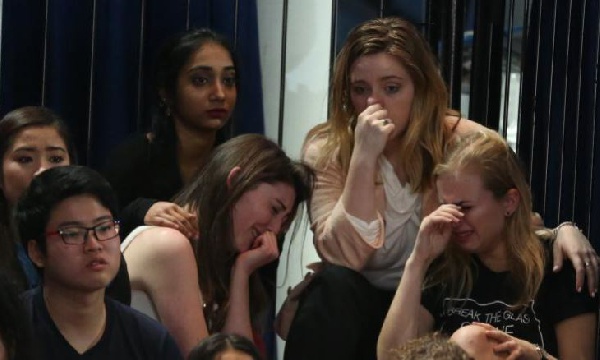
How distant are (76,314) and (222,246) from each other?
0.41m

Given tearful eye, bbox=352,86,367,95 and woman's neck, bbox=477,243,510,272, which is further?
tearful eye, bbox=352,86,367,95

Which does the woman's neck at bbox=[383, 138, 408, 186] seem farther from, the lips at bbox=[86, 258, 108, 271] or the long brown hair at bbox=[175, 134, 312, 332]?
the lips at bbox=[86, 258, 108, 271]

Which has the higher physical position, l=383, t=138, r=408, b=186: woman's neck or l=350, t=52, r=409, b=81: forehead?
l=350, t=52, r=409, b=81: forehead

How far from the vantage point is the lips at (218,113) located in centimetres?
253

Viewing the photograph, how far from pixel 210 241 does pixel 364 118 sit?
380 millimetres

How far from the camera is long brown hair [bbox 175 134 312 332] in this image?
2232mm

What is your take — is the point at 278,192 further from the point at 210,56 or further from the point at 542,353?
the point at 542,353

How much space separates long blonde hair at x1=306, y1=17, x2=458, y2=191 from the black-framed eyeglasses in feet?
2.09

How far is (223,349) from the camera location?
1.87 metres

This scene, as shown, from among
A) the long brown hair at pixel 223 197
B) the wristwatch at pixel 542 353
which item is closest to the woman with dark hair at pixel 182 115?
the long brown hair at pixel 223 197

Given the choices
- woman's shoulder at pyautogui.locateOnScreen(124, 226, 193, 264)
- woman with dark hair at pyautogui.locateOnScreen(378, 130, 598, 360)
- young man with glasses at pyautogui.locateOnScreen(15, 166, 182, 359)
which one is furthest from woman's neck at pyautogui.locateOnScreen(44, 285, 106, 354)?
woman with dark hair at pyautogui.locateOnScreen(378, 130, 598, 360)

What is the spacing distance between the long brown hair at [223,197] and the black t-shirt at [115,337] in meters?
0.26

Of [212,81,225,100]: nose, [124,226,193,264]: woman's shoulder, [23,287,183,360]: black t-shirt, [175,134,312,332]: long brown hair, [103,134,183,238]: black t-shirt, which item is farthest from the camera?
[212,81,225,100]: nose

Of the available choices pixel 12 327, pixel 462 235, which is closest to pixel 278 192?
pixel 462 235
